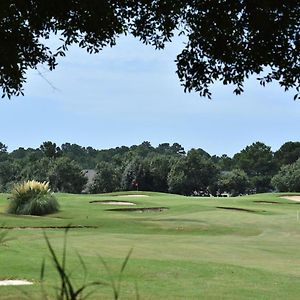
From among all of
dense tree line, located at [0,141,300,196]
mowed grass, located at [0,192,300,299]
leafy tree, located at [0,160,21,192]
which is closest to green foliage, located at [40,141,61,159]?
leafy tree, located at [0,160,21,192]

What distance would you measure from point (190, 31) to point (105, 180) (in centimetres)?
7186

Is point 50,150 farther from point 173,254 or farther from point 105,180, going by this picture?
point 173,254

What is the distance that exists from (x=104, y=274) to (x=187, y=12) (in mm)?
5731

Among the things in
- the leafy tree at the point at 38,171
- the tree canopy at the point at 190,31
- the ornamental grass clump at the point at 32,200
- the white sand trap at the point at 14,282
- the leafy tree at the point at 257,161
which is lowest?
the white sand trap at the point at 14,282

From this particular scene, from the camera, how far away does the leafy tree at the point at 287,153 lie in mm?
104062

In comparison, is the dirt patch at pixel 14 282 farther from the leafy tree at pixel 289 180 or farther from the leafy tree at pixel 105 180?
the leafy tree at pixel 105 180

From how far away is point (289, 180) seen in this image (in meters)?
69.9

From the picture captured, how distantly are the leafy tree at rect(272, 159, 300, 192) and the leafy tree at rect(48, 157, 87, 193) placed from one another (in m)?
25.1

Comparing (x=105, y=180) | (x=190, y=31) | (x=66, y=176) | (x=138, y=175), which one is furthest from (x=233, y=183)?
(x=190, y=31)

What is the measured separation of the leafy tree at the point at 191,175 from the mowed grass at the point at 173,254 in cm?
4465

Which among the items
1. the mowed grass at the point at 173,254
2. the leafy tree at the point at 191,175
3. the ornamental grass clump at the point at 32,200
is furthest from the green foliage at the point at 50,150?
the mowed grass at the point at 173,254

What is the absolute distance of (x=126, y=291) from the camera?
377 inches

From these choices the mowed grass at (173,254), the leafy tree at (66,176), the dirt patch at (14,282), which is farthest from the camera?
the leafy tree at (66,176)

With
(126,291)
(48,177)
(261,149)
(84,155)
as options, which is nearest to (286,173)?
(48,177)
